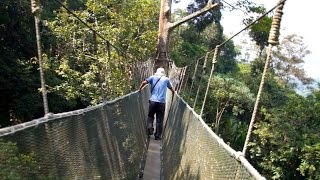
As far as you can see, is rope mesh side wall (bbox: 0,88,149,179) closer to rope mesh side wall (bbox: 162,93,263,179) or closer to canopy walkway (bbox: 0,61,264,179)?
canopy walkway (bbox: 0,61,264,179)

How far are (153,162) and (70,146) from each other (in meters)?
2.96

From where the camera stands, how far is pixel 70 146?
1.49 meters

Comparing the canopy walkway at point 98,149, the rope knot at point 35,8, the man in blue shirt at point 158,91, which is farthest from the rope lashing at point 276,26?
the man in blue shirt at point 158,91

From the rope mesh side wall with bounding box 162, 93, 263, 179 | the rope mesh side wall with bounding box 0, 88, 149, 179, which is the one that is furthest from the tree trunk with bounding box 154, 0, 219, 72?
the rope mesh side wall with bounding box 0, 88, 149, 179

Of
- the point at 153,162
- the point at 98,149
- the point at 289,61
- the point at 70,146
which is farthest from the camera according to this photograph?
the point at 289,61

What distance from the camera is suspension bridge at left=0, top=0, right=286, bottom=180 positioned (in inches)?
42.7

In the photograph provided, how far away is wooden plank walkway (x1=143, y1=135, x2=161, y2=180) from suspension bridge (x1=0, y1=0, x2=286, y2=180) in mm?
448

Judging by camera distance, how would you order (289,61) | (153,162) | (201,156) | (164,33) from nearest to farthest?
(201,156) < (153,162) < (164,33) < (289,61)

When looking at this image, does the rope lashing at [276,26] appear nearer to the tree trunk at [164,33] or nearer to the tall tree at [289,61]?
the tree trunk at [164,33]

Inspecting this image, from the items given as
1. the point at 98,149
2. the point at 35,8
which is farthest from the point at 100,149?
the point at 35,8

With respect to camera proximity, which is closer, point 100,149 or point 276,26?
point 276,26

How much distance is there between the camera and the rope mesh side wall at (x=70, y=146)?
40.2 inches

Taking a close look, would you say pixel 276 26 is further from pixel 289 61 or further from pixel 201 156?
pixel 289 61

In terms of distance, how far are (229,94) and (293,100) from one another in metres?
3.98
